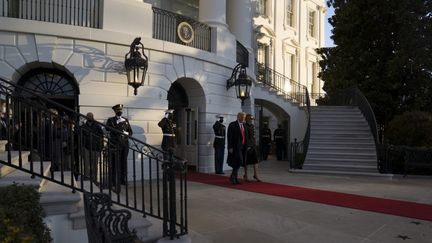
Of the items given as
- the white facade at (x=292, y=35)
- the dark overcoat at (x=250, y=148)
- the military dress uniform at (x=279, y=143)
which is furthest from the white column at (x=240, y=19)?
the dark overcoat at (x=250, y=148)

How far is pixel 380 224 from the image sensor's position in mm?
6512

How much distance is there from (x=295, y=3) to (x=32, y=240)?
28027 mm

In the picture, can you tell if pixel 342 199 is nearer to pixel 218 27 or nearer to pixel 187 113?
pixel 187 113

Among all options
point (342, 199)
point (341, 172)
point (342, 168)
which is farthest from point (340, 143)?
point (342, 199)

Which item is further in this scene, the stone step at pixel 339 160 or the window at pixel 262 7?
the window at pixel 262 7

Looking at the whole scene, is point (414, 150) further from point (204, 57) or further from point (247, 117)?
point (204, 57)

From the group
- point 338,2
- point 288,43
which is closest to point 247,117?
point 338,2

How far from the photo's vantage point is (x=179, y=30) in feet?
42.4

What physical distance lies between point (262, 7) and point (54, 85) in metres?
17.7

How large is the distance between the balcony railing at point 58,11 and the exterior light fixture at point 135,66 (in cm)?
119

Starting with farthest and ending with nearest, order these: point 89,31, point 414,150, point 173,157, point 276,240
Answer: point 414,150 < point 89,31 < point 276,240 < point 173,157

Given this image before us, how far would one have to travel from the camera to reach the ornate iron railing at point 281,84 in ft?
73.0

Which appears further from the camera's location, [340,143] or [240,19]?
[240,19]

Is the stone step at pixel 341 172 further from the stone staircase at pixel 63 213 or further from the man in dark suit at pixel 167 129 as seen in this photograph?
the stone staircase at pixel 63 213
